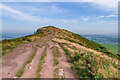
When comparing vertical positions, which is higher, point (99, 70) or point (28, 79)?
point (99, 70)

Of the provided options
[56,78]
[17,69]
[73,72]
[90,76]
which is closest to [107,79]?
[90,76]

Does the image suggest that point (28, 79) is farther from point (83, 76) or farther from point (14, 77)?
point (83, 76)

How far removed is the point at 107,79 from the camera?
369 inches

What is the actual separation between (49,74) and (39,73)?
4.64ft

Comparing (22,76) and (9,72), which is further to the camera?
(9,72)

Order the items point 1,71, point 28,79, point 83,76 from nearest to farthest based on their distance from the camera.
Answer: point 28,79, point 83,76, point 1,71

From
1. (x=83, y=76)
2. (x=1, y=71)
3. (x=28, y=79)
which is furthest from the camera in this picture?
(x=1, y=71)

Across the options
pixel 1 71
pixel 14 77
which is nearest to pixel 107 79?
pixel 14 77

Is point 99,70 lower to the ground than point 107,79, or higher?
higher

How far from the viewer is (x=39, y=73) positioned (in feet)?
34.6

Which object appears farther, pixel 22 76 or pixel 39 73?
pixel 39 73

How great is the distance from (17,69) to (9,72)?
3.51ft

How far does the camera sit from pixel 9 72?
34.4 feet

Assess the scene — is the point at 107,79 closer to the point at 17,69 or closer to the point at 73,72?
the point at 73,72
